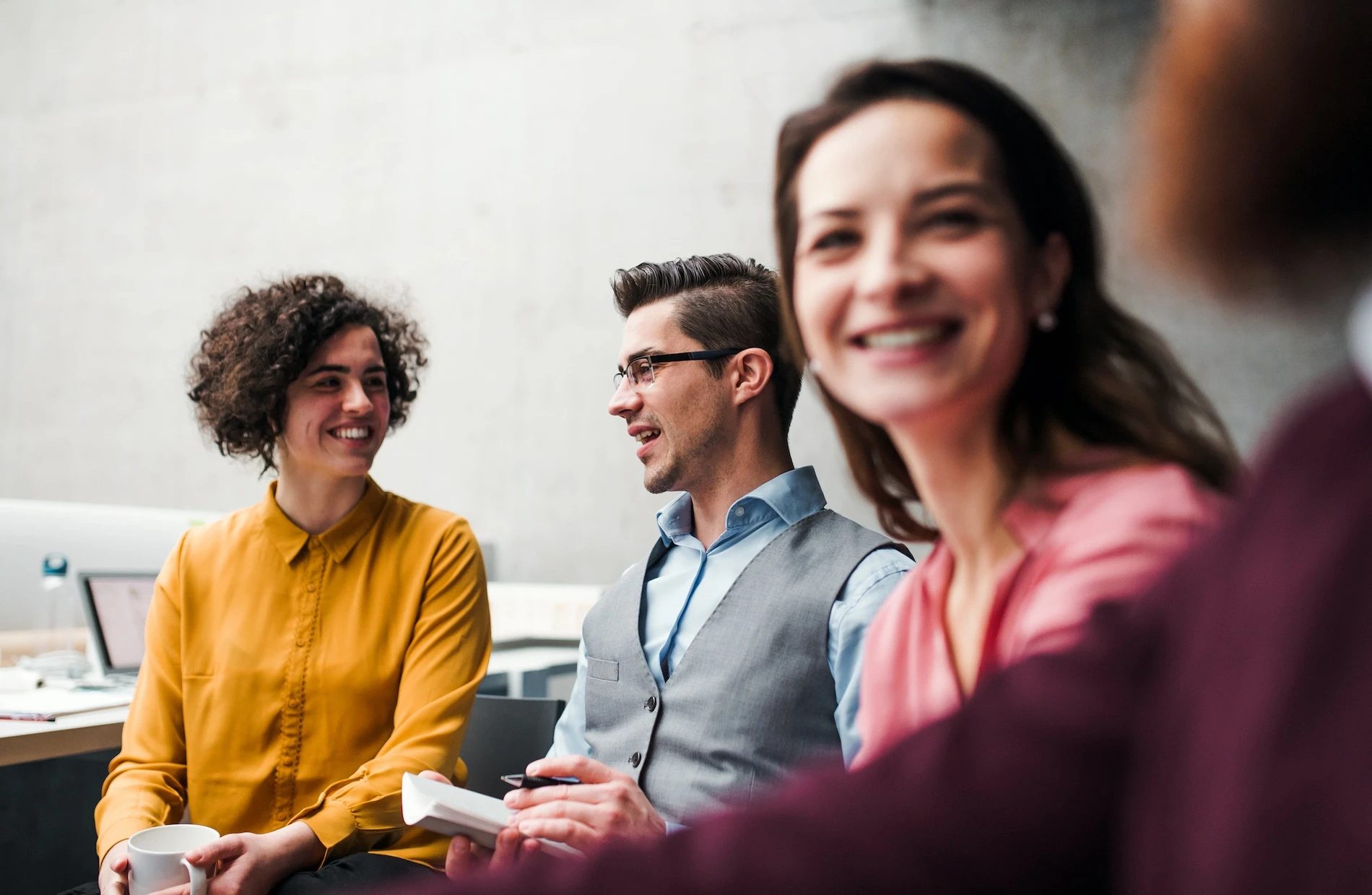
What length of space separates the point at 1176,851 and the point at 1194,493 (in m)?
0.23

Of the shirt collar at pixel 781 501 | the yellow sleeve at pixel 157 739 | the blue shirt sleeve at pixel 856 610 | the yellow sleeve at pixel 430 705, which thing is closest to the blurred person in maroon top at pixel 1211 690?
the blue shirt sleeve at pixel 856 610

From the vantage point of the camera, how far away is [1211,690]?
12.7 inches

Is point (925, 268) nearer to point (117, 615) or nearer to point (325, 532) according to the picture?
A: point (325, 532)

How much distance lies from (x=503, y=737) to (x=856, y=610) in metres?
1.00

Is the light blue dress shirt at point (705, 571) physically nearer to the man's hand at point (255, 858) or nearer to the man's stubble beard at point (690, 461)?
the man's stubble beard at point (690, 461)

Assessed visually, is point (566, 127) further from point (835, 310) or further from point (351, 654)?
point (835, 310)

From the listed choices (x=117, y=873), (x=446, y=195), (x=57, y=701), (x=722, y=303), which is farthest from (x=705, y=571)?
(x=446, y=195)

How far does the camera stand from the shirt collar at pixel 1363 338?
316 mm

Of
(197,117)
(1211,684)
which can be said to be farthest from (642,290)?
(197,117)

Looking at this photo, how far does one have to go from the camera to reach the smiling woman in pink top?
1.86ft

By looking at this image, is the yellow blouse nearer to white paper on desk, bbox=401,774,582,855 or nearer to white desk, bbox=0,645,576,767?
white desk, bbox=0,645,576,767

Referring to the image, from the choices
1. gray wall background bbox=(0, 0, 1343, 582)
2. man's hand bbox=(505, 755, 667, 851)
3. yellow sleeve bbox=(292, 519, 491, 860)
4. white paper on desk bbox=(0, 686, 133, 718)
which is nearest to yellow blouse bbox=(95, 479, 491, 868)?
yellow sleeve bbox=(292, 519, 491, 860)

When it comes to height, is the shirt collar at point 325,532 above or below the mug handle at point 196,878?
above

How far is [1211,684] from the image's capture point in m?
0.32
